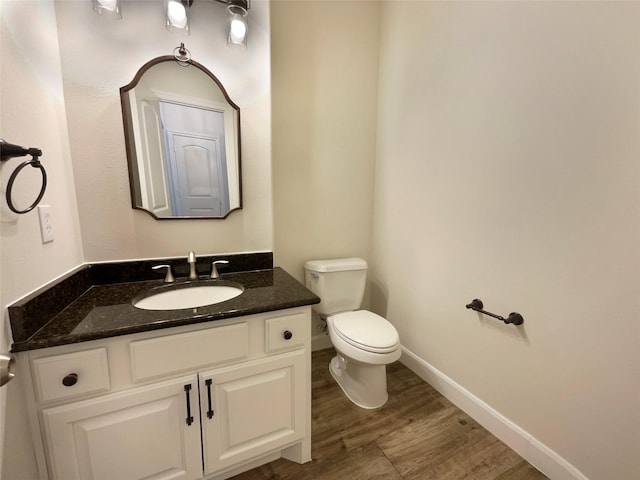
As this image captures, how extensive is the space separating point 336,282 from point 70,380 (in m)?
1.34

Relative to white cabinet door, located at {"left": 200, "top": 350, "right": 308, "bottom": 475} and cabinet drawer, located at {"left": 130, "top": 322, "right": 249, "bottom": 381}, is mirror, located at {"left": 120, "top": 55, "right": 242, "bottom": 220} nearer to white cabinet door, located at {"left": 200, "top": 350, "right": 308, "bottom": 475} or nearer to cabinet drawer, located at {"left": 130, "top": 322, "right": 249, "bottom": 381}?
cabinet drawer, located at {"left": 130, "top": 322, "right": 249, "bottom": 381}

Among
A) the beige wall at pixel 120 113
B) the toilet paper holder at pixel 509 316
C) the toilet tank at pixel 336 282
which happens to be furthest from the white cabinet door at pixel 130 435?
the toilet paper holder at pixel 509 316

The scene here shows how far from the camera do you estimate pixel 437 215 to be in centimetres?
165

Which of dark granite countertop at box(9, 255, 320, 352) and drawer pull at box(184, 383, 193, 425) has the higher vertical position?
dark granite countertop at box(9, 255, 320, 352)

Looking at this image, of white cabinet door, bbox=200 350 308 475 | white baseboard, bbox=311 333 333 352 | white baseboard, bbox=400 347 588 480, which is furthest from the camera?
white baseboard, bbox=311 333 333 352

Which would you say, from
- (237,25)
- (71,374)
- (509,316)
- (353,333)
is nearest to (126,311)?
(71,374)

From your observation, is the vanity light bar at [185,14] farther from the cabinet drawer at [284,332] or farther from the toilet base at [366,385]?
the toilet base at [366,385]

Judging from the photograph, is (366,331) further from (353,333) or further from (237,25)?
(237,25)

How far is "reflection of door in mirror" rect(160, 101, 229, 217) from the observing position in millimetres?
1304

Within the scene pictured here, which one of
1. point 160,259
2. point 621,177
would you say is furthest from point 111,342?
point 621,177

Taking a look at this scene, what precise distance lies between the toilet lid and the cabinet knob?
3.70 ft

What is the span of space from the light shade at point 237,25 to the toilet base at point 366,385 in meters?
1.74

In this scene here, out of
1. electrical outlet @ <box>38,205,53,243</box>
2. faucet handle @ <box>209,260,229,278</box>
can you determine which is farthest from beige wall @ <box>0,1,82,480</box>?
faucet handle @ <box>209,260,229,278</box>

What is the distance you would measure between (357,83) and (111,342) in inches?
78.7
